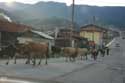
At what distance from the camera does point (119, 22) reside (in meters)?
169

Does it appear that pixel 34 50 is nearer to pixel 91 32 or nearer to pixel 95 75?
pixel 95 75

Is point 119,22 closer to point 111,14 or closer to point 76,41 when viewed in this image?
point 111,14

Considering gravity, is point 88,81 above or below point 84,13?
below

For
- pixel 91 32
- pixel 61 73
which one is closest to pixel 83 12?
pixel 91 32

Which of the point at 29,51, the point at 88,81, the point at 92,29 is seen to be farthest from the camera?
the point at 92,29

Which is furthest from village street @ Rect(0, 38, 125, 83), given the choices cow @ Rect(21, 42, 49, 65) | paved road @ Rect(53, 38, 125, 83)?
cow @ Rect(21, 42, 49, 65)

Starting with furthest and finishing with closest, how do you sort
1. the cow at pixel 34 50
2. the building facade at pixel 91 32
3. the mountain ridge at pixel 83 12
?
the mountain ridge at pixel 83 12 → the building facade at pixel 91 32 → the cow at pixel 34 50

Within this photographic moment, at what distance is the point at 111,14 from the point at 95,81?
462ft

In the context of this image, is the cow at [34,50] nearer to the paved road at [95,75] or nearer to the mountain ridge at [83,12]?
the paved road at [95,75]

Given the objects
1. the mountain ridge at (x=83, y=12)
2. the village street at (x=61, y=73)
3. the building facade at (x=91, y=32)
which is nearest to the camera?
the village street at (x=61, y=73)

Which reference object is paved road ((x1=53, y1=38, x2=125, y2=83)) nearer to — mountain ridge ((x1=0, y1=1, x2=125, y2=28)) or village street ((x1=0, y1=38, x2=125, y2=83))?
village street ((x1=0, y1=38, x2=125, y2=83))

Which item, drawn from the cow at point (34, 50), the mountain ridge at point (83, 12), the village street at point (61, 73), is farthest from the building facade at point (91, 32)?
the village street at point (61, 73)

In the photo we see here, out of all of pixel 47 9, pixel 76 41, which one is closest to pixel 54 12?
pixel 47 9

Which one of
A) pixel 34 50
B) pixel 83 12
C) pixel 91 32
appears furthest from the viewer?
pixel 83 12
